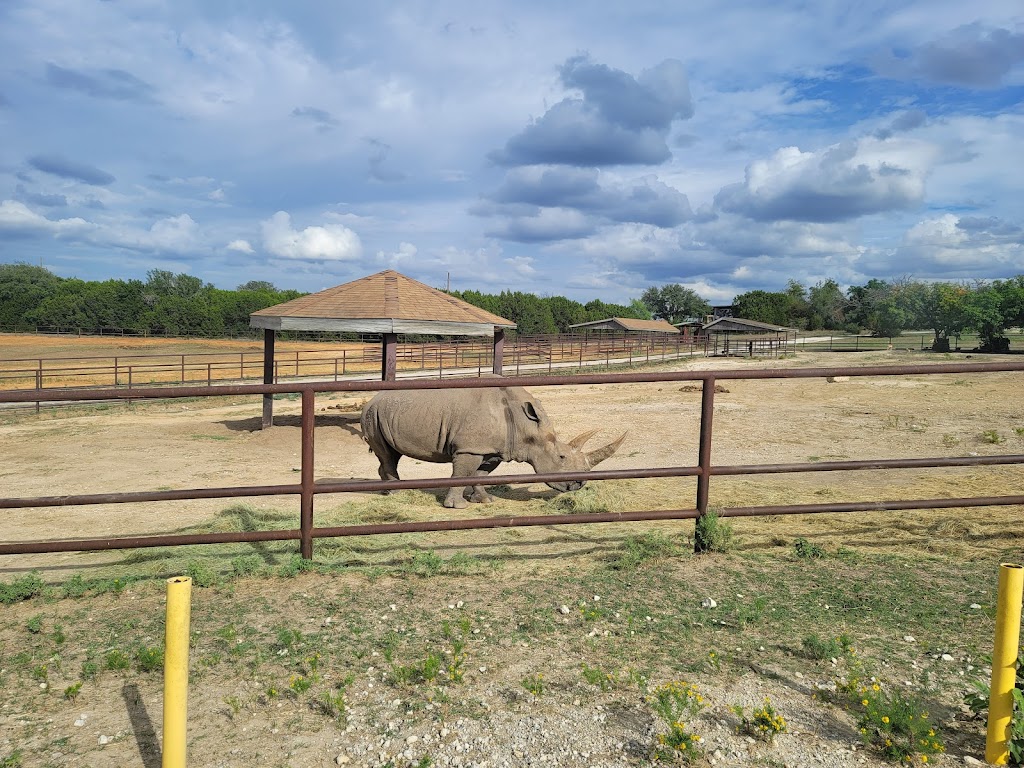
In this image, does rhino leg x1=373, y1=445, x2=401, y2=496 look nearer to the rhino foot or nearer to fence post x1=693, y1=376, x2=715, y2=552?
the rhino foot

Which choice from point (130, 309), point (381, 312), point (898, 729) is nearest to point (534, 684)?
point (898, 729)

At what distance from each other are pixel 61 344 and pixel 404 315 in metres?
46.3

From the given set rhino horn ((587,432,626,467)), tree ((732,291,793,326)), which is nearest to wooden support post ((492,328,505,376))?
rhino horn ((587,432,626,467))

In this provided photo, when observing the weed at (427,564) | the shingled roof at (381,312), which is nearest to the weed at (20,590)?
the weed at (427,564)

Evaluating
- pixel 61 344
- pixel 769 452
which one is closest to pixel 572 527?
pixel 769 452

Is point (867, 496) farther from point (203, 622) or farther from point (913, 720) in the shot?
point (203, 622)

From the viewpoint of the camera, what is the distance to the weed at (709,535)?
4941 millimetres

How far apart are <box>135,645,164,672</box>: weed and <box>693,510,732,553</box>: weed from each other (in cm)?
345

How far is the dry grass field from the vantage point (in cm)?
276

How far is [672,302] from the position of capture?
123 meters

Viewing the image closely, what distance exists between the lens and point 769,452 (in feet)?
34.9

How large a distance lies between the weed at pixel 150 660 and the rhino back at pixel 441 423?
466 centimetres

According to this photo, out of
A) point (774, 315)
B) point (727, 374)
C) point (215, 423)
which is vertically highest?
point (774, 315)

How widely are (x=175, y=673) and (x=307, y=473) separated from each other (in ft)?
7.49
